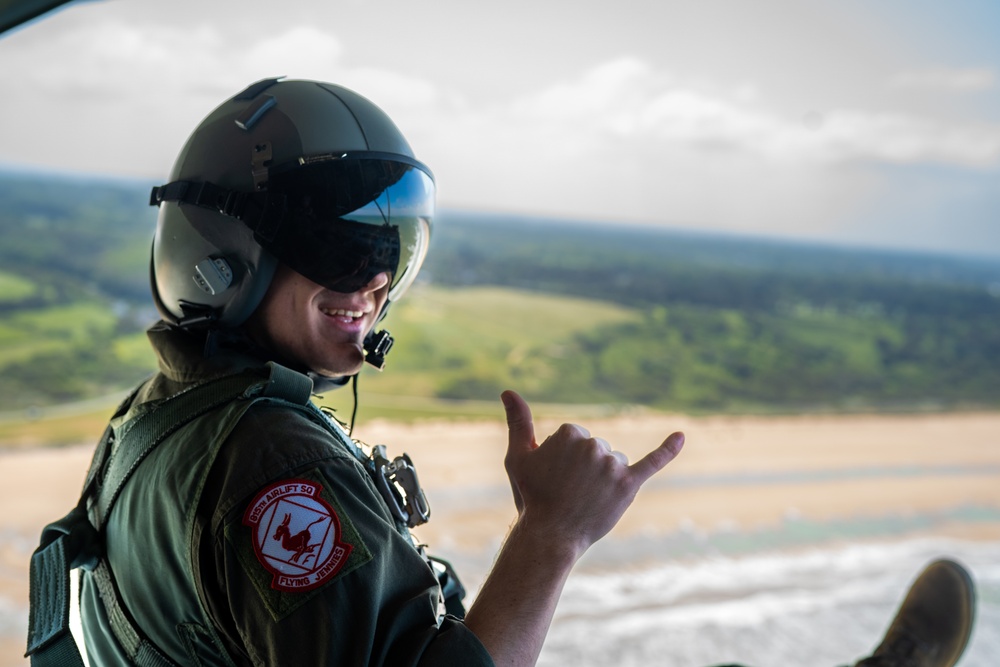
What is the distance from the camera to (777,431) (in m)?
10.0

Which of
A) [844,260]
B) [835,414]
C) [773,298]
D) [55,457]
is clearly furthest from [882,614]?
[844,260]

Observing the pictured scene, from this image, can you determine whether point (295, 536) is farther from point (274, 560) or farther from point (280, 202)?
point (280, 202)

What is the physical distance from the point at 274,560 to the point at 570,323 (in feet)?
33.6

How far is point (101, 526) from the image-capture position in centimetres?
101

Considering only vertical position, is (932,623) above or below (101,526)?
below

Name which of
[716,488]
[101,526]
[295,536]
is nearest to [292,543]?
[295,536]

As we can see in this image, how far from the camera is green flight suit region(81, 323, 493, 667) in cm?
77

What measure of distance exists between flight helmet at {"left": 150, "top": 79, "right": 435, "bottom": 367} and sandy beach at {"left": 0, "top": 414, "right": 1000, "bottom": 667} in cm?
255

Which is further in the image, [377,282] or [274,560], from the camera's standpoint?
[377,282]

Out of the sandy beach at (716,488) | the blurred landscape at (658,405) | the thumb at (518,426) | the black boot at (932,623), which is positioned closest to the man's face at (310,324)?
the thumb at (518,426)

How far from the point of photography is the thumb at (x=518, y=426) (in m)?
0.95

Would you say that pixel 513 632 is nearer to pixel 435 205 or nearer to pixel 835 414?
pixel 435 205

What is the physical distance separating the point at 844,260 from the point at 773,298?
8253 millimetres

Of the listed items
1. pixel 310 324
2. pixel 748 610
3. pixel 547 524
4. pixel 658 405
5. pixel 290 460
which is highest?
pixel 310 324
